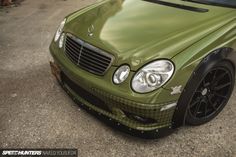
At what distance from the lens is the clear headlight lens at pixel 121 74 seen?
9.59 feet

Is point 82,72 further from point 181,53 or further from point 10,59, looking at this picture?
point 10,59

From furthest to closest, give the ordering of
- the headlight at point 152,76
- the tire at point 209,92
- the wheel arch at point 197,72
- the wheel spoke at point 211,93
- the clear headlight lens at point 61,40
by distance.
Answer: the clear headlight lens at point 61,40, the wheel spoke at point 211,93, the tire at point 209,92, the wheel arch at point 197,72, the headlight at point 152,76

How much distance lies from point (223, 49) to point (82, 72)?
139cm

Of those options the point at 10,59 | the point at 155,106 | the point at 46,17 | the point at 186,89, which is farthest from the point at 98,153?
the point at 46,17

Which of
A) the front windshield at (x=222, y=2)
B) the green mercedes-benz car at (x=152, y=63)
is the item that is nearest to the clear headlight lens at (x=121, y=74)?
the green mercedes-benz car at (x=152, y=63)

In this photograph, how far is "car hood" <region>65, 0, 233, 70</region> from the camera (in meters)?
2.97

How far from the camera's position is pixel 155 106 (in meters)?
2.79

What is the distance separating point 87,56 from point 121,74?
0.47 metres

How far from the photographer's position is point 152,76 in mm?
2844

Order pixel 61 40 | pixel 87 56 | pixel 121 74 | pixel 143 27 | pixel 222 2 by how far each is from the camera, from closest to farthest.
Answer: pixel 121 74, pixel 87 56, pixel 143 27, pixel 222 2, pixel 61 40

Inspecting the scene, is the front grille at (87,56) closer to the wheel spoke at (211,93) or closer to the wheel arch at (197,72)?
the wheel arch at (197,72)

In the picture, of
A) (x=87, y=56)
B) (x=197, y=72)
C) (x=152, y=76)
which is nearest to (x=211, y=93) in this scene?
(x=197, y=72)

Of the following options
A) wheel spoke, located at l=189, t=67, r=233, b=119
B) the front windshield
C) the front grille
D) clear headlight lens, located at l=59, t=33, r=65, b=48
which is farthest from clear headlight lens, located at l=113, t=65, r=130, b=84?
the front windshield

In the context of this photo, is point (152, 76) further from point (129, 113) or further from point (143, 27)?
point (143, 27)
